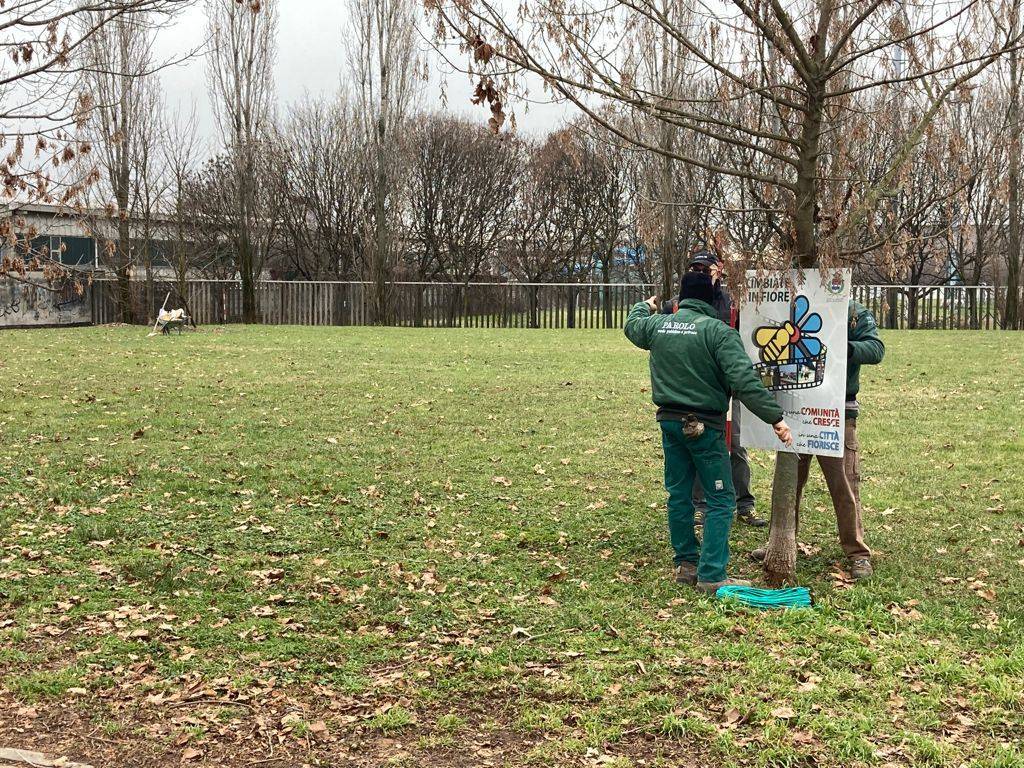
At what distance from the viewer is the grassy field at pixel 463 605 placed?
3984 millimetres

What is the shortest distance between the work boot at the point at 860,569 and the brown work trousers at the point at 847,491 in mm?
37

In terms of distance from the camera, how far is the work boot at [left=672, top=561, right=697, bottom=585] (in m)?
5.74

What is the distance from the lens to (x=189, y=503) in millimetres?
7562

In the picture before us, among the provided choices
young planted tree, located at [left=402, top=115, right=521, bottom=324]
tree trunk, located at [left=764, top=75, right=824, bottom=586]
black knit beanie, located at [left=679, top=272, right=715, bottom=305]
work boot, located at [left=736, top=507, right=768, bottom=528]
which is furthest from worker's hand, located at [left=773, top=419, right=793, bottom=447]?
young planted tree, located at [left=402, top=115, right=521, bottom=324]

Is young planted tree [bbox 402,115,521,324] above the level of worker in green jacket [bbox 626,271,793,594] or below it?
above

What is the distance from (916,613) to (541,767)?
256cm

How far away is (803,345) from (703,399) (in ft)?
2.18

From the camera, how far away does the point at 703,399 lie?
5336 mm

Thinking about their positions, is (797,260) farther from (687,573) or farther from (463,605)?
(463,605)

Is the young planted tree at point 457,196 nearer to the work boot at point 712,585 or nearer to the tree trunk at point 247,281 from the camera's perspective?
the tree trunk at point 247,281

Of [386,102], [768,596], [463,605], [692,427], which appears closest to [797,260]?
[692,427]

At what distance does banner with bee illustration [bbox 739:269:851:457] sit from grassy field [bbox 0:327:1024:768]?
993 mm

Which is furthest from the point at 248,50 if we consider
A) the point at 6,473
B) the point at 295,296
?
the point at 6,473

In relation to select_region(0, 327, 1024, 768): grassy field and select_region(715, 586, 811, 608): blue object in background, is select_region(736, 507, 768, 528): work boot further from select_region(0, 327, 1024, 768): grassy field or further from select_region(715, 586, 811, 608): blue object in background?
select_region(715, 586, 811, 608): blue object in background
